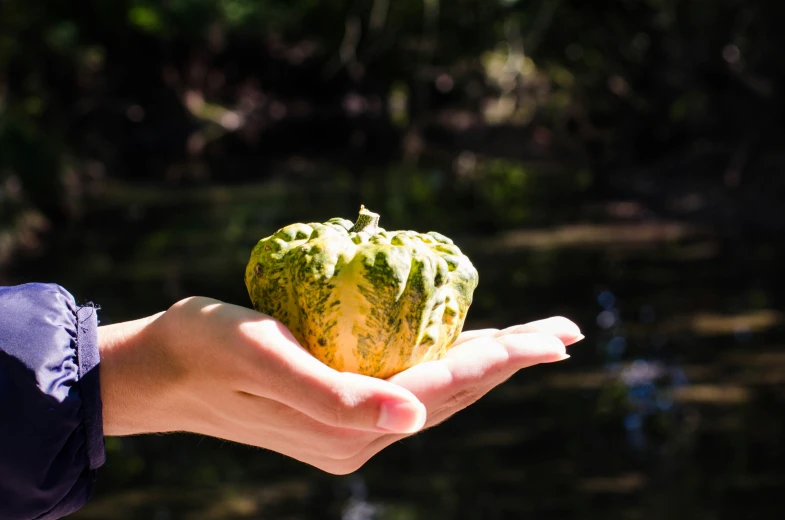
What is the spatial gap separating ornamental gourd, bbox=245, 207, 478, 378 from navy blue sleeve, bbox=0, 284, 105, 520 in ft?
1.30

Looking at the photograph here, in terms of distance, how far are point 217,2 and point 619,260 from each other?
10960 millimetres

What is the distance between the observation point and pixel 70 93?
19.1 meters

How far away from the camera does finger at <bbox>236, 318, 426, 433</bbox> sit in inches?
63.8

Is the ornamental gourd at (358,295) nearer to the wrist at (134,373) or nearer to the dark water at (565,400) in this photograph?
the wrist at (134,373)

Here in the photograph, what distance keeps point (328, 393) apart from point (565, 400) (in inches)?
220

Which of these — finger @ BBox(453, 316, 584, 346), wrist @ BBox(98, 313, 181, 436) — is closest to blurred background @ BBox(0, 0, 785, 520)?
finger @ BBox(453, 316, 584, 346)

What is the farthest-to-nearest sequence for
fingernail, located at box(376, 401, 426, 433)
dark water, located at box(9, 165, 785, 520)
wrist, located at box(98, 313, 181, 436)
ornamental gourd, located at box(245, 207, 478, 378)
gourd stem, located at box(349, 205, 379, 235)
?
dark water, located at box(9, 165, 785, 520) < gourd stem, located at box(349, 205, 379, 235) < ornamental gourd, located at box(245, 207, 478, 378) < wrist, located at box(98, 313, 181, 436) < fingernail, located at box(376, 401, 426, 433)

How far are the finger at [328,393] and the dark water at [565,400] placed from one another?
13.1ft

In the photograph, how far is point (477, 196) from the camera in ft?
48.8

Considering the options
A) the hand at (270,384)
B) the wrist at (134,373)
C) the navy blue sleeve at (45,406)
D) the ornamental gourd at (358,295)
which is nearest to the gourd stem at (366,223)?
the ornamental gourd at (358,295)

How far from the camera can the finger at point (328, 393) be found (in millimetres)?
1621

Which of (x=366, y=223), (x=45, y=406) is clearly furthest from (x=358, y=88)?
(x=45, y=406)

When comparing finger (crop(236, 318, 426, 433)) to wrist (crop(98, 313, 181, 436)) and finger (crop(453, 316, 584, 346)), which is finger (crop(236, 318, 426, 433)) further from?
finger (crop(453, 316, 584, 346))

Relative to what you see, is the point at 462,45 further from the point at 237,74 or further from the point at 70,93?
the point at 70,93
